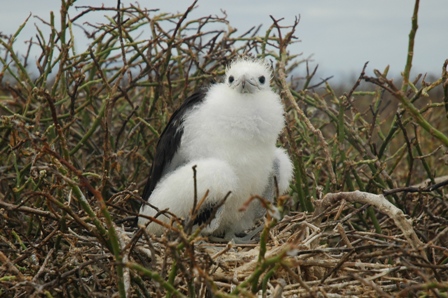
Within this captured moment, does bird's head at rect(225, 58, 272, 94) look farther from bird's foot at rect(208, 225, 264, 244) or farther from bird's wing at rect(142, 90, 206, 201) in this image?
bird's foot at rect(208, 225, 264, 244)

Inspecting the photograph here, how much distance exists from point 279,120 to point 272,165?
188 millimetres

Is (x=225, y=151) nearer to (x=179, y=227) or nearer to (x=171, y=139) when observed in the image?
(x=171, y=139)

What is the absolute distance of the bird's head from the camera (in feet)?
8.15

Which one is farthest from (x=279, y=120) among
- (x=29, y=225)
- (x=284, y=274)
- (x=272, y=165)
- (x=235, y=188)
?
(x=29, y=225)

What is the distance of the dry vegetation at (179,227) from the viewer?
1.62 m

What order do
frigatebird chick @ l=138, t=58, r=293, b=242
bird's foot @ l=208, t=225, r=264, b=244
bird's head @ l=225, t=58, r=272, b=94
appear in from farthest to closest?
bird's foot @ l=208, t=225, r=264, b=244 → bird's head @ l=225, t=58, r=272, b=94 → frigatebird chick @ l=138, t=58, r=293, b=242

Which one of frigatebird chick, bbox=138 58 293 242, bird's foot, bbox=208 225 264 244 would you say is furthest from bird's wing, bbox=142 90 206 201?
bird's foot, bbox=208 225 264 244

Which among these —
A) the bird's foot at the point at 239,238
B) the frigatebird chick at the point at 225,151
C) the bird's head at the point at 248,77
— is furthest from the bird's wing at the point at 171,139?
the bird's foot at the point at 239,238

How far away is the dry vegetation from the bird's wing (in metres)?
0.18

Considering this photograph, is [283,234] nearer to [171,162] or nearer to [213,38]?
[171,162]

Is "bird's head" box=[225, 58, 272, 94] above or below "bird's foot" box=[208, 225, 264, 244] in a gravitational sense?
above

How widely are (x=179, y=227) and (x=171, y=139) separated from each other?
1025 mm

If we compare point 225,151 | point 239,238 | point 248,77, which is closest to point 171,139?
point 225,151

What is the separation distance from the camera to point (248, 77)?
249 centimetres
